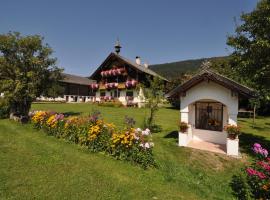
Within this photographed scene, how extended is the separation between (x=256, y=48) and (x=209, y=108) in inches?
161

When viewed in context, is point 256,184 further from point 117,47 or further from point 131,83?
point 117,47

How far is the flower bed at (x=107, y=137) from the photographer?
7.88 m

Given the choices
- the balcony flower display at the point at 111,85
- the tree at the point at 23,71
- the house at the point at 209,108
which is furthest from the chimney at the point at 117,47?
the house at the point at 209,108

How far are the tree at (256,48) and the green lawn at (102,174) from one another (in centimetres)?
388

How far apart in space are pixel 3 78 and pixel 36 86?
10.1 feet

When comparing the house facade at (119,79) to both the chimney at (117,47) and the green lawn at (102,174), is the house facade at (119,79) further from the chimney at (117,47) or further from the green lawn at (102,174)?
the green lawn at (102,174)

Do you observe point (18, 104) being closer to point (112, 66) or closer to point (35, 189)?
point (35, 189)

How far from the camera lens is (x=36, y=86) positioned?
1708 cm

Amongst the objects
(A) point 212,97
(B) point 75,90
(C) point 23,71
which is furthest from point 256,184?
(B) point 75,90

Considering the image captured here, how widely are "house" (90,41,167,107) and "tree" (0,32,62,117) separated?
18910 millimetres

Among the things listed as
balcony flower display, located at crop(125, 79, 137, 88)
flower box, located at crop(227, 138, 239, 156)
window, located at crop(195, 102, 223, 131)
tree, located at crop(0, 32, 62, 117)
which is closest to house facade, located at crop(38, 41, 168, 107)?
balcony flower display, located at crop(125, 79, 137, 88)

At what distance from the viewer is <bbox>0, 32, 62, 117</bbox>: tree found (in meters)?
16.2

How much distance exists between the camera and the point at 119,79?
39.5 meters

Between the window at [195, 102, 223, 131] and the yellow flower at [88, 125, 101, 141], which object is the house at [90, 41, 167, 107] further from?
the yellow flower at [88, 125, 101, 141]
